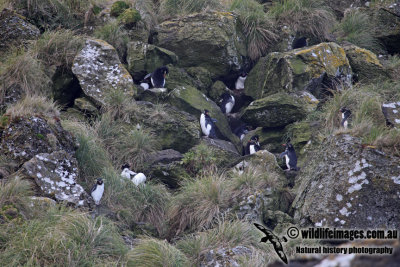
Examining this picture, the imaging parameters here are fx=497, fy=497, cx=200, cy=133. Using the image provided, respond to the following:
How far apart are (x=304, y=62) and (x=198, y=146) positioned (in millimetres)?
3732

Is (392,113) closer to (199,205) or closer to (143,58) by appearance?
(199,205)

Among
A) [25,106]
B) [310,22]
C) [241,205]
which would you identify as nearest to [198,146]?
[241,205]

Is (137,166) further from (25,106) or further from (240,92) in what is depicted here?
(240,92)

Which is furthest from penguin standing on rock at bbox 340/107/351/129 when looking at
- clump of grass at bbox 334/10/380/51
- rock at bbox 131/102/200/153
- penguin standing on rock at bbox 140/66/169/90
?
clump of grass at bbox 334/10/380/51

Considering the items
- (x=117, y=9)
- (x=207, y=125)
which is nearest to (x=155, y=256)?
A: (x=207, y=125)

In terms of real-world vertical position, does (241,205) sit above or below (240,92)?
above

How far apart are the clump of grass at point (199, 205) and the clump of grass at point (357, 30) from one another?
26.5ft

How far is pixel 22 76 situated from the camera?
31.1ft

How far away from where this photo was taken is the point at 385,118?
7.97 m

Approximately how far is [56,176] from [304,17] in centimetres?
877

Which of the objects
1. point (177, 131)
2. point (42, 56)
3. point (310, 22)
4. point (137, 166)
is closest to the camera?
point (137, 166)

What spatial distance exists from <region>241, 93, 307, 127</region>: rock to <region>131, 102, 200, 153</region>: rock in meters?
1.29

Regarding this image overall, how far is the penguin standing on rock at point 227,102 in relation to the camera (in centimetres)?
1165

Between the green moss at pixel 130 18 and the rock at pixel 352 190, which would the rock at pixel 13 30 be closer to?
the green moss at pixel 130 18
